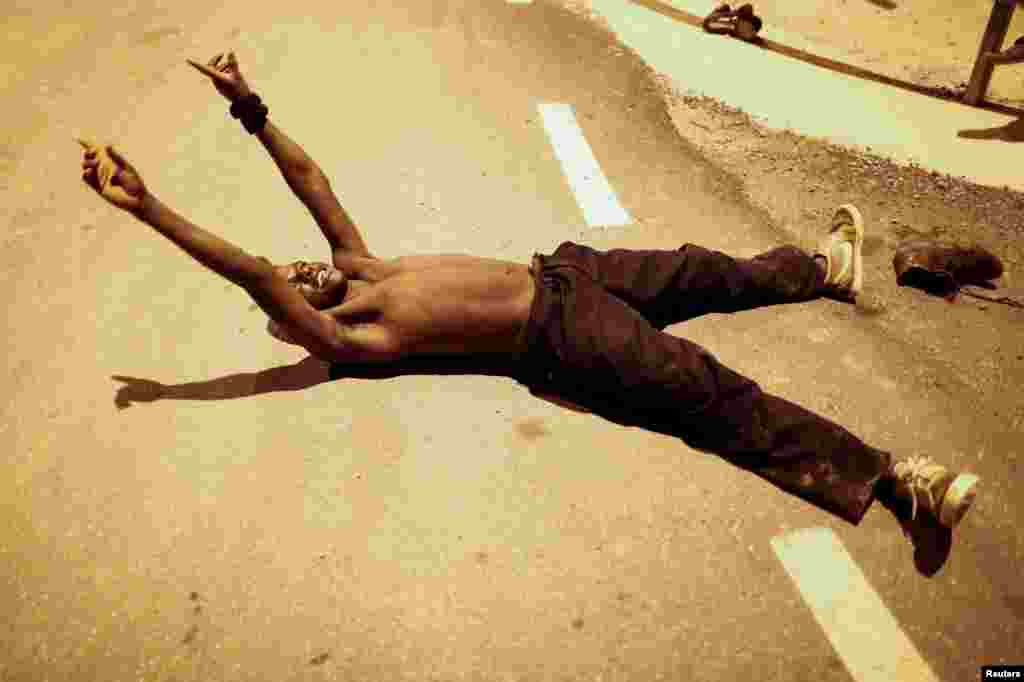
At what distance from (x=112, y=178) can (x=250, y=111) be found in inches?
26.2

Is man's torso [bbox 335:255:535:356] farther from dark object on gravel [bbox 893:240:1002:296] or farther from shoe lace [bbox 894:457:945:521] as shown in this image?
dark object on gravel [bbox 893:240:1002:296]

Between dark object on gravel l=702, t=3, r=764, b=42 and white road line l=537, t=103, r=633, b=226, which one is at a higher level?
dark object on gravel l=702, t=3, r=764, b=42

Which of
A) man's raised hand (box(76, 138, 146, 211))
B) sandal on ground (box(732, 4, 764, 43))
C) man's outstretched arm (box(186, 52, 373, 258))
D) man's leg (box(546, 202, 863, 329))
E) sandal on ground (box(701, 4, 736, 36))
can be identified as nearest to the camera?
man's raised hand (box(76, 138, 146, 211))

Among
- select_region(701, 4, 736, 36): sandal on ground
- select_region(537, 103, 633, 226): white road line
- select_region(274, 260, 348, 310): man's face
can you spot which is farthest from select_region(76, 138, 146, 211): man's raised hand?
select_region(701, 4, 736, 36): sandal on ground

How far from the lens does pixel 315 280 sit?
7.50 ft

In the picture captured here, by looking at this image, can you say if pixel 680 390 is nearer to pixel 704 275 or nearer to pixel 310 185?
pixel 704 275

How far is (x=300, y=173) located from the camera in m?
2.46

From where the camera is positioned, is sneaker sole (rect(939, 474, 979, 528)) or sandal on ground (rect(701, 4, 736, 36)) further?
sandal on ground (rect(701, 4, 736, 36))

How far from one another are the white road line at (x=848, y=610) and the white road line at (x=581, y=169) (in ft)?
5.44

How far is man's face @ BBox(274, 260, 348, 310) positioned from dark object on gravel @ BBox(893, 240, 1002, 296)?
2256 millimetres

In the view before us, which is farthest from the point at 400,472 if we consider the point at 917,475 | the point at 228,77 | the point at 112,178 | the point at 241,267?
the point at 917,475

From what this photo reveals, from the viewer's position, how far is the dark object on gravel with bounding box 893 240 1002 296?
281cm

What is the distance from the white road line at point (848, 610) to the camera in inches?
74.2

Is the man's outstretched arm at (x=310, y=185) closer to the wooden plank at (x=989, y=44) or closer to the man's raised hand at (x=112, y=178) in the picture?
the man's raised hand at (x=112, y=178)
